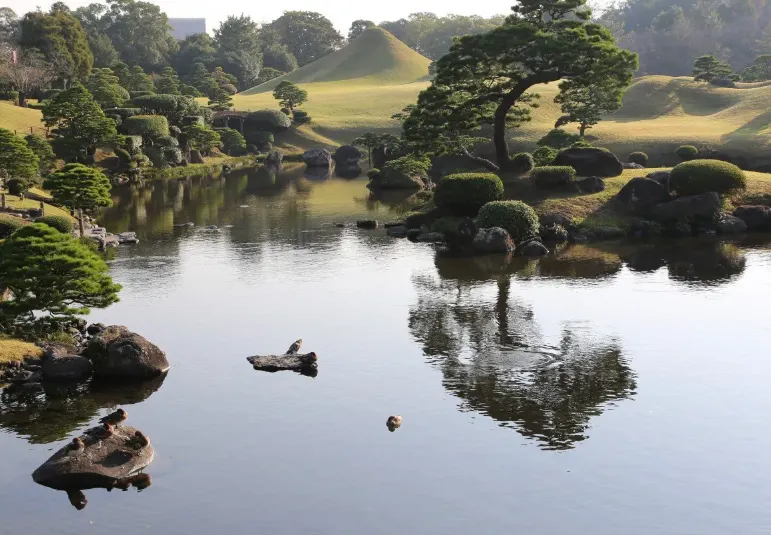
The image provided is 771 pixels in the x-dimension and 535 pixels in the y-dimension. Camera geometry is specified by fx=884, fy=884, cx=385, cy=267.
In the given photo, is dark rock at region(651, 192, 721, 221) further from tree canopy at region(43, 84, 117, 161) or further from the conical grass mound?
the conical grass mound

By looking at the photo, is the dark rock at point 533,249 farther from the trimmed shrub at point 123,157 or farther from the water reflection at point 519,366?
the trimmed shrub at point 123,157

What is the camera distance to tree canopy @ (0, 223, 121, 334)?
29.7 metres

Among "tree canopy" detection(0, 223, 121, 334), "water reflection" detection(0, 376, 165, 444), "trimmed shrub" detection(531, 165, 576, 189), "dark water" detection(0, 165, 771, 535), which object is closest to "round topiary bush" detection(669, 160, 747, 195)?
"trimmed shrub" detection(531, 165, 576, 189)

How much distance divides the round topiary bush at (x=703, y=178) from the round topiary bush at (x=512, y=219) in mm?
11612

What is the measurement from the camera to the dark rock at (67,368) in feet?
92.7

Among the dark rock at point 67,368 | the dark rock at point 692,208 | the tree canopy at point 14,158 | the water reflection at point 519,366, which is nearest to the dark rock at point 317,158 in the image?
the tree canopy at point 14,158

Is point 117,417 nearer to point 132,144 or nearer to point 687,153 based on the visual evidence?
point 687,153

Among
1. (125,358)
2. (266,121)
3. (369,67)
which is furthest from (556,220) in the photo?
(369,67)

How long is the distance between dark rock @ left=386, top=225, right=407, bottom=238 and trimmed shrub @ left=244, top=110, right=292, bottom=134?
78416mm

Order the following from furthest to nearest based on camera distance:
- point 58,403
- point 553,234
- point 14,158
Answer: point 14,158, point 553,234, point 58,403

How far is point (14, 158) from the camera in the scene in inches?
2494

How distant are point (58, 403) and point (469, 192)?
111 feet

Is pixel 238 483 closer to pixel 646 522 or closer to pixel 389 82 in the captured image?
pixel 646 522

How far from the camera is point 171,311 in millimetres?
36719
